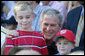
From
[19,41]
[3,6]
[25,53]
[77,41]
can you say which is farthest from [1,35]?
[3,6]

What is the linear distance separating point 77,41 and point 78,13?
2.52 ft

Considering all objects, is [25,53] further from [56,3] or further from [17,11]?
[56,3]

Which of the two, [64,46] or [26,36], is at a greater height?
[26,36]

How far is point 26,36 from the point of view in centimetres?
374

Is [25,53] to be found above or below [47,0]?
below

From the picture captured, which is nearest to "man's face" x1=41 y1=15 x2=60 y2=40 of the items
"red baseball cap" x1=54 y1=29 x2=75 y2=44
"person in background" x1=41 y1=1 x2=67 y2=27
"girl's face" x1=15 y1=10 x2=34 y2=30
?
"red baseball cap" x1=54 y1=29 x2=75 y2=44

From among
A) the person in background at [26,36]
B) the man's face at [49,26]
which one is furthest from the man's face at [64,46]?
the man's face at [49,26]

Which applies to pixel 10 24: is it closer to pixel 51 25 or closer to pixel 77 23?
pixel 51 25

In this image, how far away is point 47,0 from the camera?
5953 mm

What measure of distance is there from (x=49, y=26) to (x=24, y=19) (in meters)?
0.46

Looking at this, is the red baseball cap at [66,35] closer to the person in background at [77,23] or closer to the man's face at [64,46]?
the man's face at [64,46]

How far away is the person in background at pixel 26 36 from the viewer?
144 inches

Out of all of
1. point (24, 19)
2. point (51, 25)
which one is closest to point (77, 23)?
point (51, 25)

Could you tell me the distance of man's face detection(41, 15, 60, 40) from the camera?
414 cm
